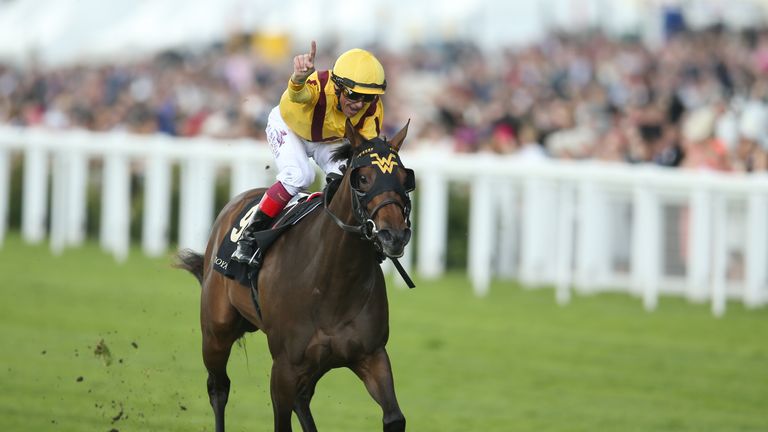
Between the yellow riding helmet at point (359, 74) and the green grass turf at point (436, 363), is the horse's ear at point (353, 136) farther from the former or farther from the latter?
the green grass turf at point (436, 363)

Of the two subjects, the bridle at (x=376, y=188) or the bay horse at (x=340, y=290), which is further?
the bay horse at (x=340, y=290)

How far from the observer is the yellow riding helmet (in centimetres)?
651

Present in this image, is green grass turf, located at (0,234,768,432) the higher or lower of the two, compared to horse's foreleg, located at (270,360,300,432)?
lower

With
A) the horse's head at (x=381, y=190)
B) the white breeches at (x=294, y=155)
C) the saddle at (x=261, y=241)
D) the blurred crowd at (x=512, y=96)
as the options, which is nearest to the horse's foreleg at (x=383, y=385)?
the horse's head at (x=381, y=190)

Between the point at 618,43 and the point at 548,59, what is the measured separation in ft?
4.02

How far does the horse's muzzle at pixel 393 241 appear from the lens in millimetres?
5773

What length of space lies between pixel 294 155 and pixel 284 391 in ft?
4.36

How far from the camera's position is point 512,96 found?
19.8 meters

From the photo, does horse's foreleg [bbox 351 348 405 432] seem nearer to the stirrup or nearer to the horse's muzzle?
the horse's muzzle

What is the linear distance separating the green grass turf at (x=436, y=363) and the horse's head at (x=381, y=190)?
2.47m

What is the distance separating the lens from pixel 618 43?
2392 centimetres

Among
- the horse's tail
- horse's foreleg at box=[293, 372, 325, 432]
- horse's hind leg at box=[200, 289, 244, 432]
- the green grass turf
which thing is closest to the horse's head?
horse's foreleg at box=[293, 372, 325, 432]

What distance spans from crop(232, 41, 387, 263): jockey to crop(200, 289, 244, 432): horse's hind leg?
1.67ft

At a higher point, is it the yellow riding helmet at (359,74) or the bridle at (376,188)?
the yellow riding helmet at (359,74)
